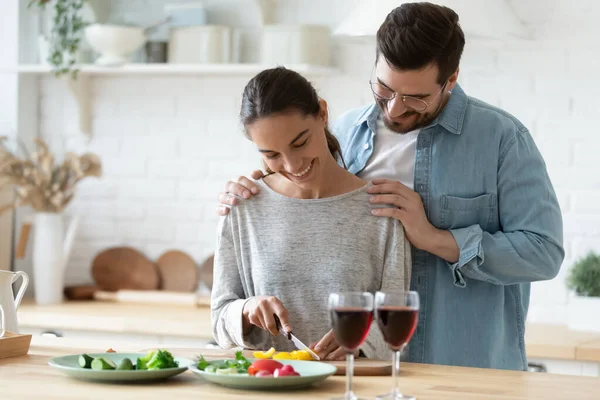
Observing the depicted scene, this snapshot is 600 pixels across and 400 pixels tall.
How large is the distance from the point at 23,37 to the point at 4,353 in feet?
8.52

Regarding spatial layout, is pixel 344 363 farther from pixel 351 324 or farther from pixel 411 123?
pixel 411 123

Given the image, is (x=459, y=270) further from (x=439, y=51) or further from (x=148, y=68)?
(x=148, y=68)

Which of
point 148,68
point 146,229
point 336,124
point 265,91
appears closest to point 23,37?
point 148,68

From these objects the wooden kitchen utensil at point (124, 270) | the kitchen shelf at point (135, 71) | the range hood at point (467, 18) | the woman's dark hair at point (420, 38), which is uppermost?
the range hood at point (467, 18)

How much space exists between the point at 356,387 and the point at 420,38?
83 centimetres

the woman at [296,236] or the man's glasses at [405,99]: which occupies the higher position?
the man's glasses at [405,99]

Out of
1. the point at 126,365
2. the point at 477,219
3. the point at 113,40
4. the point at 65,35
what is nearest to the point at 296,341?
the point at 126,365

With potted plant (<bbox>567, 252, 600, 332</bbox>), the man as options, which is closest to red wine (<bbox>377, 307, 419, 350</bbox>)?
the man

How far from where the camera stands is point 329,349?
74.7 inches

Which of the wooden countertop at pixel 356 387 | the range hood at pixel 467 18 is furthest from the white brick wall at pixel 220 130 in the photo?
the wooden countertop at pixel 356 387

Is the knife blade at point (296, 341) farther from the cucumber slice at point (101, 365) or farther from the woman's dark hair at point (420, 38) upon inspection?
the woman's dark hair at point (420, 38)

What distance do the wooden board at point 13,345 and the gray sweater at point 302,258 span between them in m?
0.40

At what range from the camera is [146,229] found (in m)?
4.16

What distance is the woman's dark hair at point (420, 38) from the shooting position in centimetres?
208
